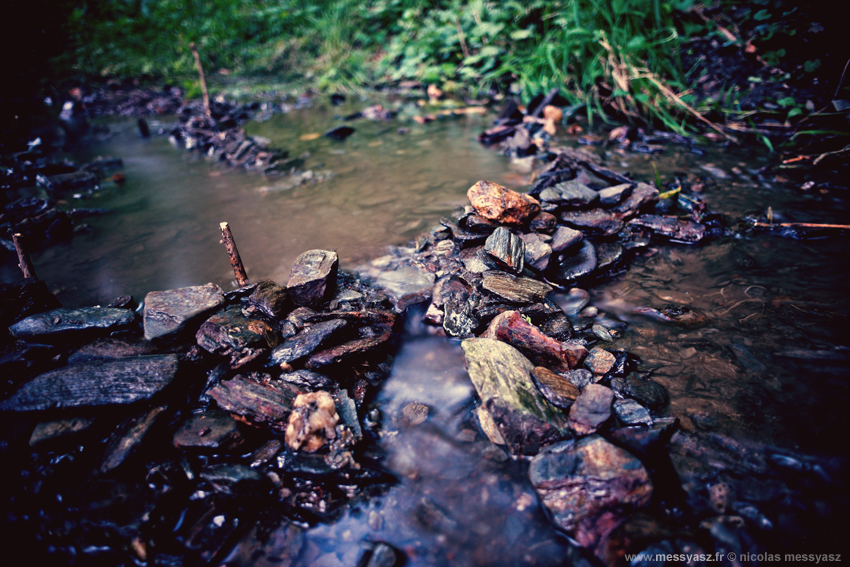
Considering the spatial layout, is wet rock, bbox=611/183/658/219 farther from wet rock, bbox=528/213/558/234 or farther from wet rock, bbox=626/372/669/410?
wet rock, bbox=626/372/669/410

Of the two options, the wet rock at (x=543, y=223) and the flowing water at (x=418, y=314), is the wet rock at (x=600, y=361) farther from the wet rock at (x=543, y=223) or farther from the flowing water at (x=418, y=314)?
the wet rock at (x=543, y=223)

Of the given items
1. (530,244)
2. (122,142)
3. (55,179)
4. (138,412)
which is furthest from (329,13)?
(138,412)

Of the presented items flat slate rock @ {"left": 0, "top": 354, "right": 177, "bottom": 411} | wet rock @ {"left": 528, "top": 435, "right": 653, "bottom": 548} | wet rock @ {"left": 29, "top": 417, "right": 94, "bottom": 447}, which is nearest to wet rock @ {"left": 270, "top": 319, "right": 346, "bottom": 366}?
flat slate rock @ {"left": 0, "top": 354, "right": 177, "bottom": 411}

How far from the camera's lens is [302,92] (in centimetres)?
957

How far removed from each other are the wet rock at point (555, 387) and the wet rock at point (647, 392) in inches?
10.1

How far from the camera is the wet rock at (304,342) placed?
77.6 inches

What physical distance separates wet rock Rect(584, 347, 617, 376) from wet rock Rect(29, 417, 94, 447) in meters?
2.34

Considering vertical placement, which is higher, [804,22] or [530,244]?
[804,22]

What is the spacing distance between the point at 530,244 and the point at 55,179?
5.38 m

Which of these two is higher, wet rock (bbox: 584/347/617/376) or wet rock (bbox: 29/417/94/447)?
wet rock (bbox: 29/417/94/447)

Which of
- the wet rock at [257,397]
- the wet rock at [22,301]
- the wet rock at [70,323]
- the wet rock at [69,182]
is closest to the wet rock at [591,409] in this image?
the wet rock at [257,397]

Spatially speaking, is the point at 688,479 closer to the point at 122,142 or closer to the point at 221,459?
the point at 221,459

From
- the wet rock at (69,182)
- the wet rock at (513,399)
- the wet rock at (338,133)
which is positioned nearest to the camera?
the wet rock at (513,399)

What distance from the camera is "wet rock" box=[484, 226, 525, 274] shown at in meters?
2.48
